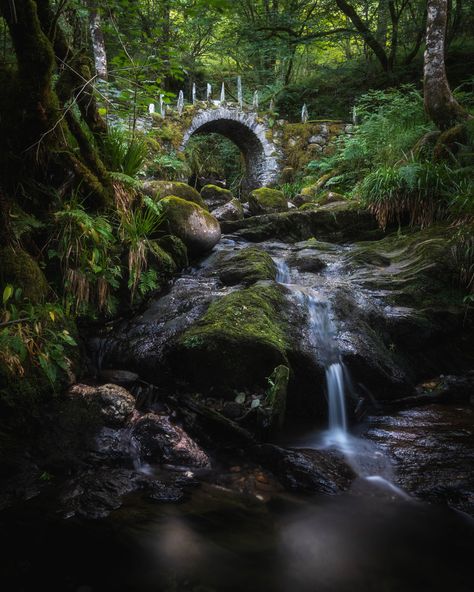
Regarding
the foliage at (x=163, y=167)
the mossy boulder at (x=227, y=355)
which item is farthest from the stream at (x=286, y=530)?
the foliage at (x=163, y=167)

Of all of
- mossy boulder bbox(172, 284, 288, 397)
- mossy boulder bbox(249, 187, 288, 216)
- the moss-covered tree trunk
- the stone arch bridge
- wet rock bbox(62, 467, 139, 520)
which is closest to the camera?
wet rock bbox(62, 467, 139, 520)

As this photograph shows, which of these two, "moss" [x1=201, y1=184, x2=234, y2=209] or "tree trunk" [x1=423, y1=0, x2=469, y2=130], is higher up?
"tree trunk" [x1=423, y1=0, x2=469, y2=130]

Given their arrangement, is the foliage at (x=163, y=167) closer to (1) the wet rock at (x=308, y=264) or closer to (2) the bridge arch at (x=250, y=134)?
(2) the bridge arch at (x=250, y=134)

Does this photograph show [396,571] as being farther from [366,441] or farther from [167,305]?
[167,305]

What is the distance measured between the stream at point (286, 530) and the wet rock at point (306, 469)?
78mm

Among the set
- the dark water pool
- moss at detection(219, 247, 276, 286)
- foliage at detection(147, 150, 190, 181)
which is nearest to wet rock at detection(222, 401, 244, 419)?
the dark water pool

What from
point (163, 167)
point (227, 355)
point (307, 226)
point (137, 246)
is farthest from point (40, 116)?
point (163, 167)

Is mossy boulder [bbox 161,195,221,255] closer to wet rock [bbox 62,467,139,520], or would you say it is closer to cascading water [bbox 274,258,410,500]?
cascading water [bbox 274,258,410,500]

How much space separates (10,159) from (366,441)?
151 inches

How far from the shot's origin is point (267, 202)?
9711mm

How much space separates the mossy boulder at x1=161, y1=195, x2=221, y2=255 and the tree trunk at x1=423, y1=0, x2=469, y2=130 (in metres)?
4.57

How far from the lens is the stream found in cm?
182

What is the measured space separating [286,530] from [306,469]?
1.79 feet

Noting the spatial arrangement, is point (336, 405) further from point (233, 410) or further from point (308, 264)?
point (308, 264)
